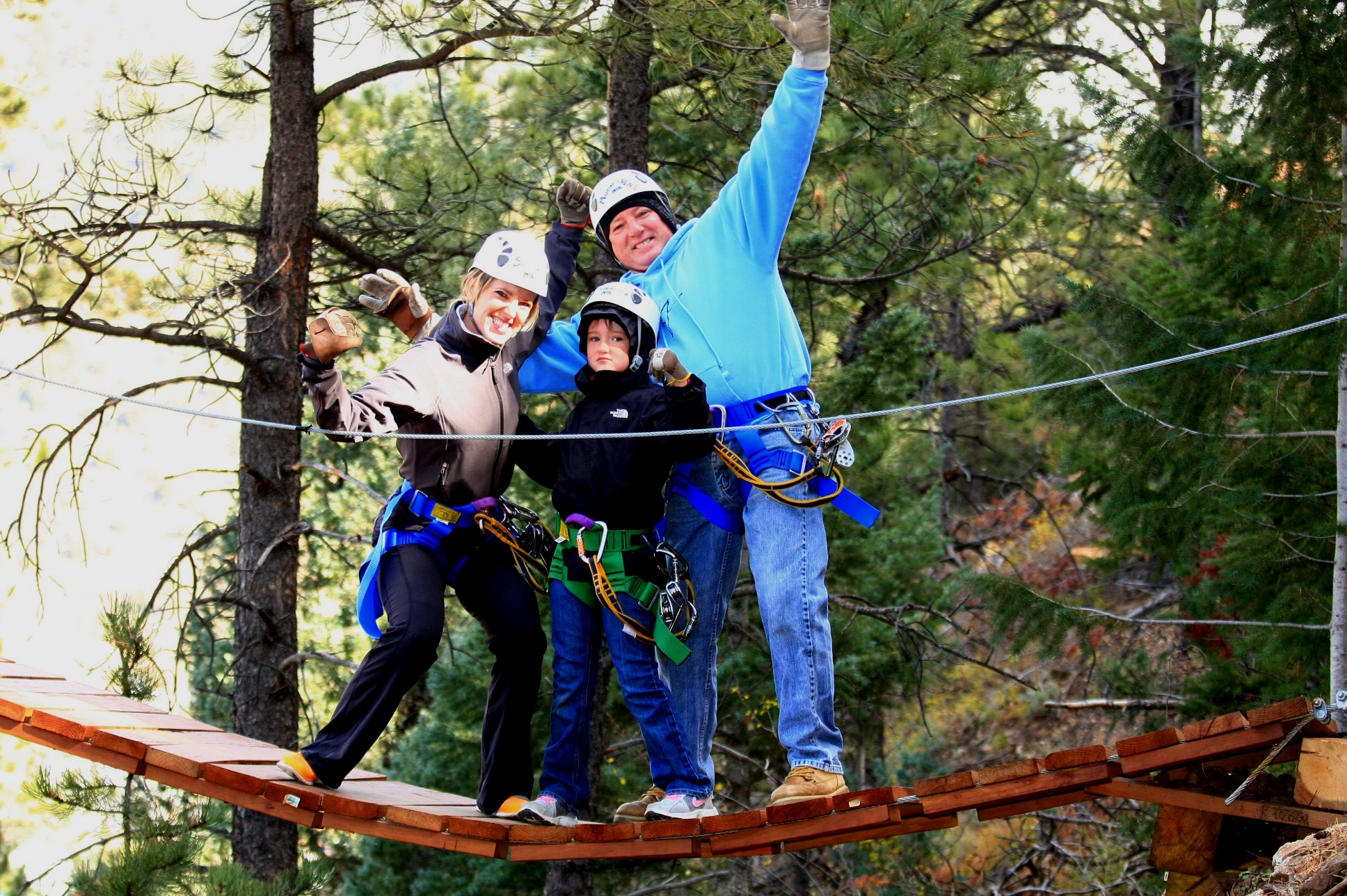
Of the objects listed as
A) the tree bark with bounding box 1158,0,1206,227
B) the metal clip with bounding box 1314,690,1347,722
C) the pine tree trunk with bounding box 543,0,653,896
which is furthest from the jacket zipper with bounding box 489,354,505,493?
the tree bark with bounding box 1158,0,1206,227

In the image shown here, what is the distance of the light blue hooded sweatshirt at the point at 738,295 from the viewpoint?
341 cm

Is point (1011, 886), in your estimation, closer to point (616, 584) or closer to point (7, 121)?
point (616, 584)

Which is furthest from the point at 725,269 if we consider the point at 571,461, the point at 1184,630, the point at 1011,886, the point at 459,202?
the point at 1011,886

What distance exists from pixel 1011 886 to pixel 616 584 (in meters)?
6.69

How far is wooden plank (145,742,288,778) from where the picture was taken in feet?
11.3

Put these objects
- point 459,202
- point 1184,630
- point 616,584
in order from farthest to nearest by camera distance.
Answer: point 1184,630, point 459,202, point 616,584

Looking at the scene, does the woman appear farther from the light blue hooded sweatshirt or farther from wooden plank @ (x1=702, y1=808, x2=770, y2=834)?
wooden plank @ (x1=702, y1=808, x2=770, y2=834)

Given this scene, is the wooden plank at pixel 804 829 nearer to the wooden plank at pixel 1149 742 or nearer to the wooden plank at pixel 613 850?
the wooden plank at pixel 613 850

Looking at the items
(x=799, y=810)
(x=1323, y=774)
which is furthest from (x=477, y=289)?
(x=1323, y=774)

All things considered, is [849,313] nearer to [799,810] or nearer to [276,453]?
[276,453]

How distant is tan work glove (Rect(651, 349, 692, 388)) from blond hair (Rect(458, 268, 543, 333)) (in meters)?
0.45

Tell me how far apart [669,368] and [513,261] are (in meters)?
0.59

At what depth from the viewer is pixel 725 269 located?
3.48 m

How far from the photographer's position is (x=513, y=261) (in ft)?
11.4
